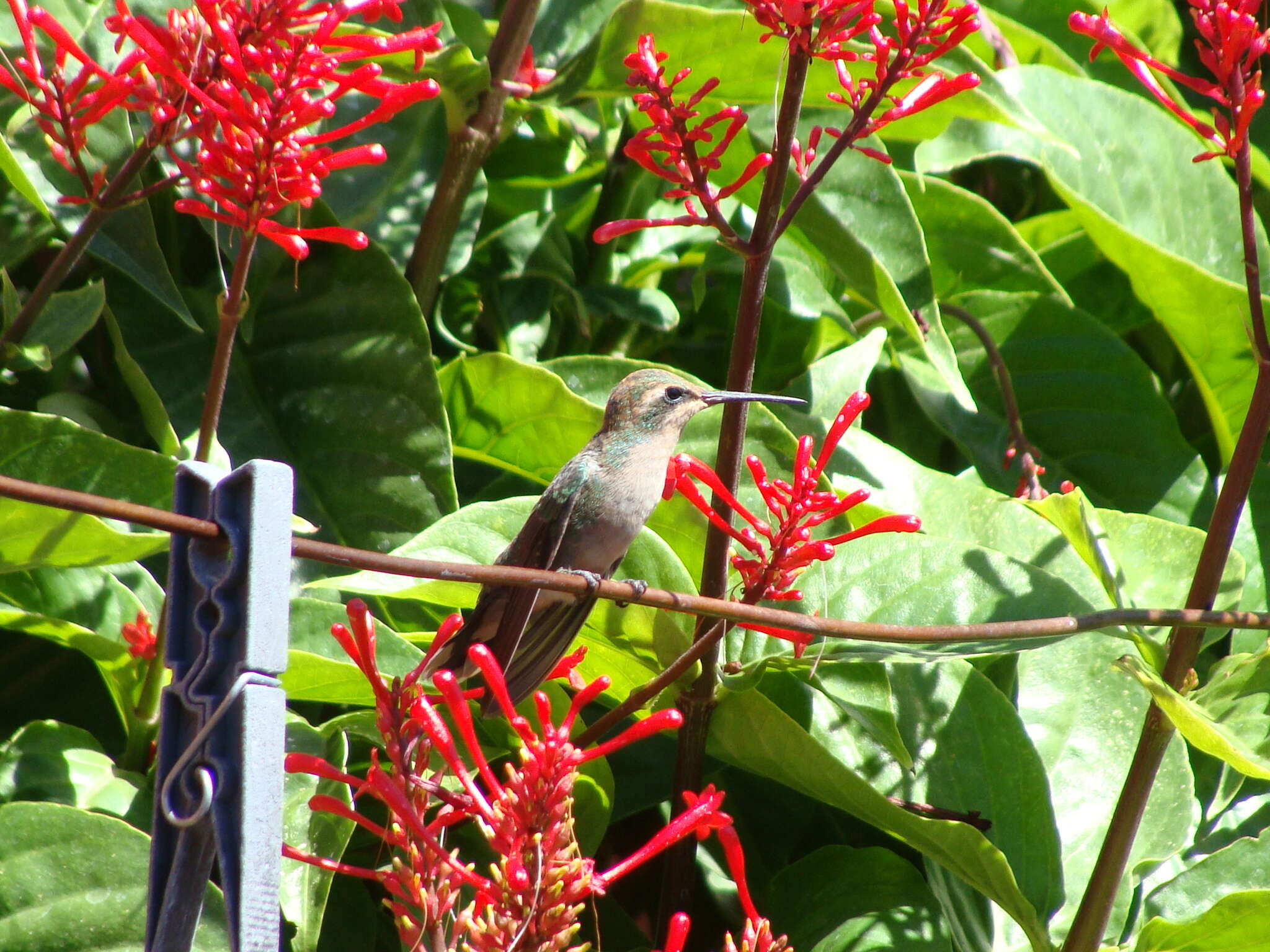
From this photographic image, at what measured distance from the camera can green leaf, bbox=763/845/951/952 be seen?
151 cm

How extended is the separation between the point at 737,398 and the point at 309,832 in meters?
0.66

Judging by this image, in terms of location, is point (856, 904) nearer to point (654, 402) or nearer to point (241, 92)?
point (654, 402)

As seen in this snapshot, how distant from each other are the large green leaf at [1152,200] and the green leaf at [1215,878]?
0.80 m

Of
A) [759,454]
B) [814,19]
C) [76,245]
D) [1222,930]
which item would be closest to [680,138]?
[814,19]

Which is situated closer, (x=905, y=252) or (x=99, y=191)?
(x=99, y=191)

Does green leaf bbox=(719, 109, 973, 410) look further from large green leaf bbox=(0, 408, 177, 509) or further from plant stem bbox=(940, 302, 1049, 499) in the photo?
large green leaf bbox=(0, 408, 177, 509)

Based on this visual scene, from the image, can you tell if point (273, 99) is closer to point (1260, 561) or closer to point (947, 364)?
point (947, 364)

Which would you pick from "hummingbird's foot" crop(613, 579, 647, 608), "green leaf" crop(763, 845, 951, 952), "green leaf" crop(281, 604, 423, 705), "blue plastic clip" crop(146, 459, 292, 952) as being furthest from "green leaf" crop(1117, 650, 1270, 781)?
"blue plastic clip" crop(146, 459, 292, 952)

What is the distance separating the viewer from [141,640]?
4.63 ft

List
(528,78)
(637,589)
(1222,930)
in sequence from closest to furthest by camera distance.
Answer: (637,589)
(1222,930)
(528,78)

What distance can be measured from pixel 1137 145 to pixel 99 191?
5.29 ft

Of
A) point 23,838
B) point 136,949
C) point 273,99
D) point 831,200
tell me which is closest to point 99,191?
point 273,99

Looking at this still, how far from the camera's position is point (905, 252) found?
183cm

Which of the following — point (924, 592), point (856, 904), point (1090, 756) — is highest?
point (924, 592)
